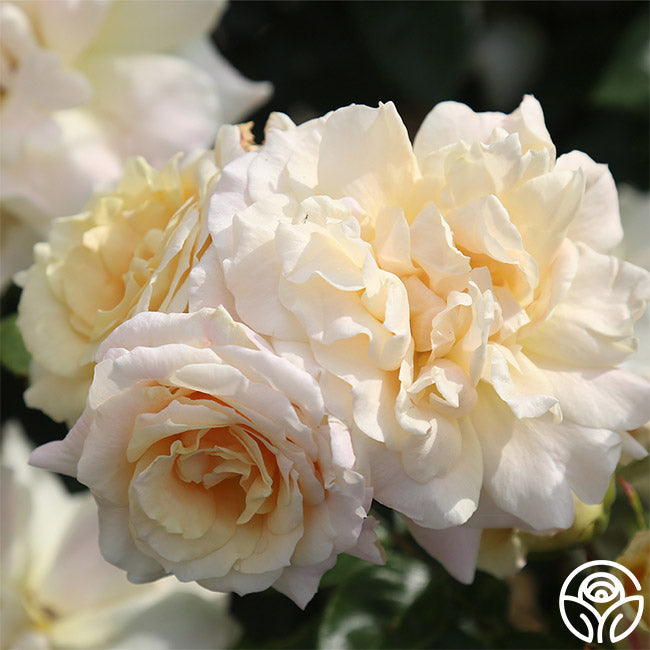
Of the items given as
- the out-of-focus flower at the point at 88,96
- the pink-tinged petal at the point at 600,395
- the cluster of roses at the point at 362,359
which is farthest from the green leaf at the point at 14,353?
the pink-tinged petal at the point at 600,395

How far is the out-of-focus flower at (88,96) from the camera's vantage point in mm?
686

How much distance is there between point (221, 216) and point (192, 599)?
396 millimetres

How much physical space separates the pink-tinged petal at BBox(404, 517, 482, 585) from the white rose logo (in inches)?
3.4

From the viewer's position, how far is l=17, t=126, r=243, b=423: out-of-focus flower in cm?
49

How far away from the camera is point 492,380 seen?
1.33ft

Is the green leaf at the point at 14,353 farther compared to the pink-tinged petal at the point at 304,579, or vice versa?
the green leaf at the point at 14,353

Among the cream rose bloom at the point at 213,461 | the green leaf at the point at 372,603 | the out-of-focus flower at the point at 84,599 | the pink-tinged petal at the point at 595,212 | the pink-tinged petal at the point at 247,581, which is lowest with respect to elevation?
the out-of-focus flower at the point at 84,599

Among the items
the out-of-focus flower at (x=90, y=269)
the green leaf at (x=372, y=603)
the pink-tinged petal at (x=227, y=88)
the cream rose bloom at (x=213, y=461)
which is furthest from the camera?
the pink-tinged petal at (x=227, y=88)

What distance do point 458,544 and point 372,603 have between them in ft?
0.67

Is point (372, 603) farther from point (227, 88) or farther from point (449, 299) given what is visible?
point (227, 88)

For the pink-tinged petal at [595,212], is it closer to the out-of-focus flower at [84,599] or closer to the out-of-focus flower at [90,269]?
the out-of-focus flower at [90,269]

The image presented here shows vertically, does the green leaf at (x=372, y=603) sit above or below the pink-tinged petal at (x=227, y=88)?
below

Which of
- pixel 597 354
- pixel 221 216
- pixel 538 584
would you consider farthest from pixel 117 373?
pixel 538 584

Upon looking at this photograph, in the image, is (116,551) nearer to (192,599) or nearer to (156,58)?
(192,599)
